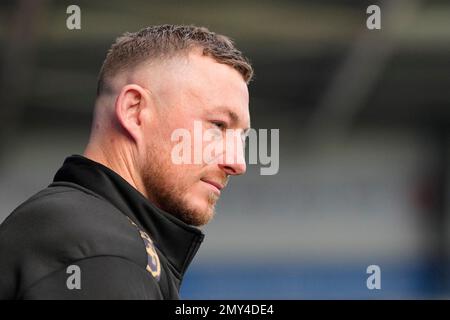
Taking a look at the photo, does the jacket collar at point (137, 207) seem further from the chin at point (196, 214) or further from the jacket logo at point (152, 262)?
the jacket logo at point (152, 262)

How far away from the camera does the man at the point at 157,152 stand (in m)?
1.67

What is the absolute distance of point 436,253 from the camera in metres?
10.2

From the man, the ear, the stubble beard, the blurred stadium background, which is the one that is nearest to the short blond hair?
the man

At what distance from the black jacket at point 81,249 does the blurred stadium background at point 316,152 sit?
6.85 meters

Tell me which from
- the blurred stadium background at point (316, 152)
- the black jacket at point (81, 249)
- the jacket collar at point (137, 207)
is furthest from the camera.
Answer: the blurred stadium background at point (316, 152)

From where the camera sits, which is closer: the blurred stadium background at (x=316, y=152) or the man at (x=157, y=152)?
the man at (x=157, y=152)

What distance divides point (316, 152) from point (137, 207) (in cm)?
928

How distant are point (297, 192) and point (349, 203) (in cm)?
66

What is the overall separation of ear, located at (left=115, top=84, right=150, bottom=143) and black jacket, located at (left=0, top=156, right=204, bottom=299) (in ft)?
0.59

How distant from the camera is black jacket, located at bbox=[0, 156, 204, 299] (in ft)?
4.79

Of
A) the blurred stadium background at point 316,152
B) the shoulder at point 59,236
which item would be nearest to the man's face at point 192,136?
the shoulder at point 59,236

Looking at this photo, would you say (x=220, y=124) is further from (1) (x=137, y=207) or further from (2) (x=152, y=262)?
(2) (x=152, y=262)

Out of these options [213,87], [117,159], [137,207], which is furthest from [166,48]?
[137,207]
